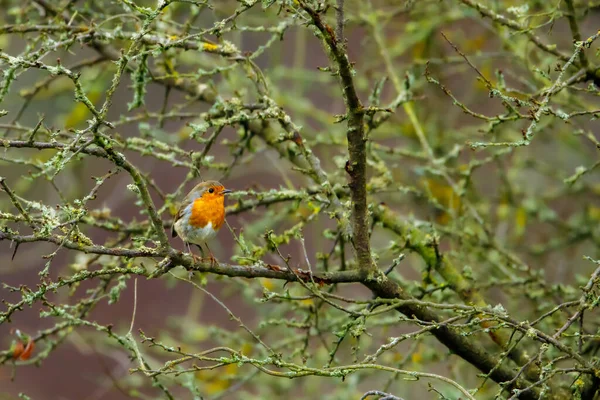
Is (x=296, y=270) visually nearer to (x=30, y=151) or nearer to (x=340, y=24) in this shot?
(x=340, y=24)

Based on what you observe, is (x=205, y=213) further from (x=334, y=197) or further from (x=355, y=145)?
(x=355, y=145)

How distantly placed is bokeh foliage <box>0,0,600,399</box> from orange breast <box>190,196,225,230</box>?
15 centimetres

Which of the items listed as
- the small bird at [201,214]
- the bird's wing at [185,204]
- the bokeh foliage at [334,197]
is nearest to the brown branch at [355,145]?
the bokeh foliage at [334,197]

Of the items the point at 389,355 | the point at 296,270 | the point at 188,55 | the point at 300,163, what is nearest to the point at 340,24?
the point at 296,270

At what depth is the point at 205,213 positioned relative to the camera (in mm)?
4605

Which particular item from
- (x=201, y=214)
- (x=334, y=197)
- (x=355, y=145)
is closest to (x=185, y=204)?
(x=201, y=214)

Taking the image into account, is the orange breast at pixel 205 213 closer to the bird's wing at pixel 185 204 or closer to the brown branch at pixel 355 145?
the bird's wing at pixel 185 204

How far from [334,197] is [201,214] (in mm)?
936

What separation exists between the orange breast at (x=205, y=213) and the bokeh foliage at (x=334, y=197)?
15cm

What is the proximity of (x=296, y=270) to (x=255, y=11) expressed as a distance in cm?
532

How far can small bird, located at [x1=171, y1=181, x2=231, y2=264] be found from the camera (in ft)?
15.1

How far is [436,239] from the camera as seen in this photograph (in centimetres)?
423

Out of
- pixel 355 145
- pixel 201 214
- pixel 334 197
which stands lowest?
pixel 355 145

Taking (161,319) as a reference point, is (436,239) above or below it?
below
